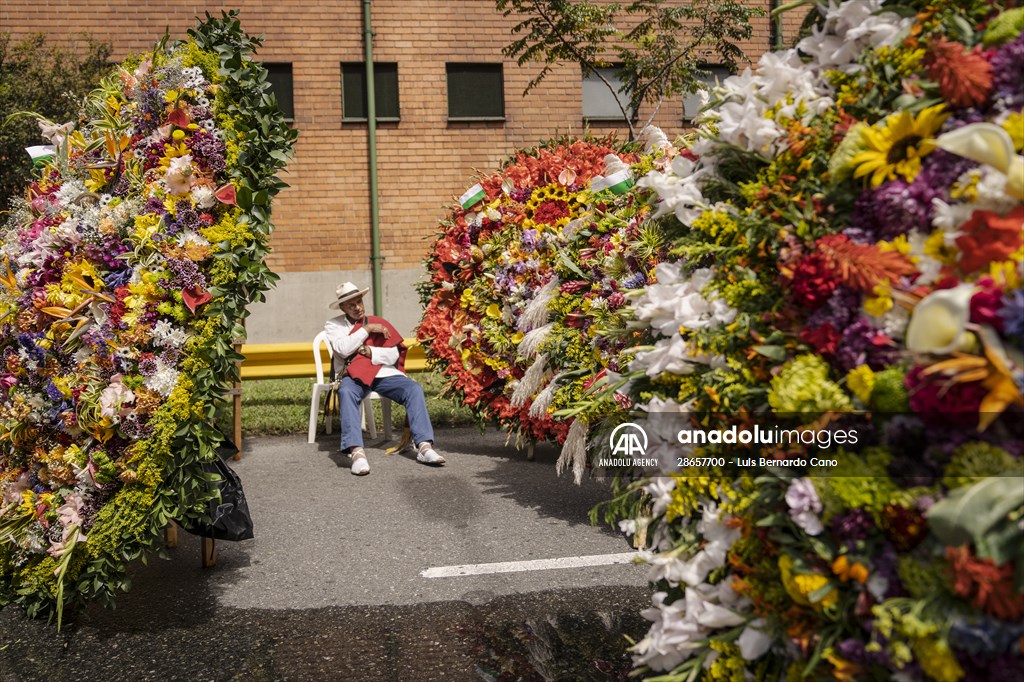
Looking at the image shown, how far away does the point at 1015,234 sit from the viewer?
1.65 m

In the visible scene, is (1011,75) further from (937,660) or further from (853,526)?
(937,660)

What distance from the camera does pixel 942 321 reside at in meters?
1.61

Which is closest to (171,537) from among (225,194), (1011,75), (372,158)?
(225,194)

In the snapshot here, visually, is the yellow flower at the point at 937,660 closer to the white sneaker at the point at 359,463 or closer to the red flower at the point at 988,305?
the red flower at the point at 988,305

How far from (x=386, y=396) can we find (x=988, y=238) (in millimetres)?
6225

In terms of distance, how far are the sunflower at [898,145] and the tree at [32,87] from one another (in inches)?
376

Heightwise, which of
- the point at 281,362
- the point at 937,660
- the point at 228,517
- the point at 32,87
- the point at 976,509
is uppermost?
the point at 32,87

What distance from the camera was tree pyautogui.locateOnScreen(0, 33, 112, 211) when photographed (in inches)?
405

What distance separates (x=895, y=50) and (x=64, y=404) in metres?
3.40

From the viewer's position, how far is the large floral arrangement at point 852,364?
160 cm

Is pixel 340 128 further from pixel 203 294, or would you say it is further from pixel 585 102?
pixel 203 294

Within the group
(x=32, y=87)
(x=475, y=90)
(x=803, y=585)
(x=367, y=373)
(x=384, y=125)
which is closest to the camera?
(x=803, y=585)

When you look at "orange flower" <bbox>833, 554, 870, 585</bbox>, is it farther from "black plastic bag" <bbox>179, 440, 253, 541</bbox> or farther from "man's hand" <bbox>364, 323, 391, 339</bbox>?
"man's hand" <bbox>364, 323, 391, 339</bbox>

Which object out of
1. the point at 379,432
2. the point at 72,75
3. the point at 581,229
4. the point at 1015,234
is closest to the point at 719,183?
the point at 1015,234
